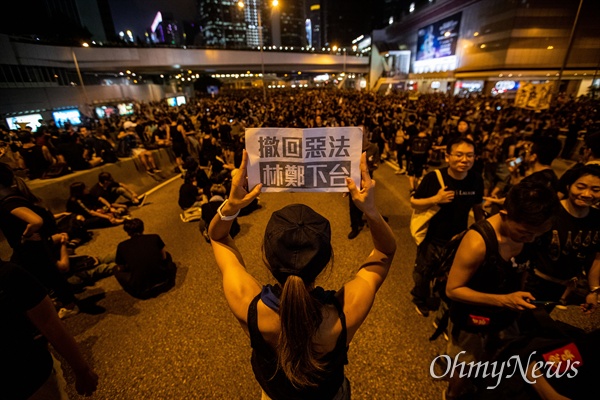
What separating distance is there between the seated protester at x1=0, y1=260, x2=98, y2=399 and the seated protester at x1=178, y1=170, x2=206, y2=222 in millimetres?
4944

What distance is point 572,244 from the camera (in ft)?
8.07

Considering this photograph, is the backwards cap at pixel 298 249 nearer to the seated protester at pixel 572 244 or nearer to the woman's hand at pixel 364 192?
the woman's hand at pixel 364 192

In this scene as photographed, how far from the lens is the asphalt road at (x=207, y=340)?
9.42 feet

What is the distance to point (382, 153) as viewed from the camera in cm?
1266

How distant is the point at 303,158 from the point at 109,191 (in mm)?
7396

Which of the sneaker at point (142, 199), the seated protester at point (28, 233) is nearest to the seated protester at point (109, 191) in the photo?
the sneaker at point (142, 199)

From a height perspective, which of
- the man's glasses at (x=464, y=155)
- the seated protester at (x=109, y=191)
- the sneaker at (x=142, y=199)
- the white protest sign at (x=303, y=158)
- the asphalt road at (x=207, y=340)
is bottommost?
the asphalt road at (x=207, y=340)

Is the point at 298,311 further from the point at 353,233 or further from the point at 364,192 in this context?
the point at 353,233

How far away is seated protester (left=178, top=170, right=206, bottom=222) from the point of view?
21.8 ft

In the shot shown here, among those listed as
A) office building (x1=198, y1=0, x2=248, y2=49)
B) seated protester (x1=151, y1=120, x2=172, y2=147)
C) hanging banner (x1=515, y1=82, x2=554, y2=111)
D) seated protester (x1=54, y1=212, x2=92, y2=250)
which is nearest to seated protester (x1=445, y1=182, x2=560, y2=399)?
seated protester (x1=54, y1=212, x2=92, y2=250)

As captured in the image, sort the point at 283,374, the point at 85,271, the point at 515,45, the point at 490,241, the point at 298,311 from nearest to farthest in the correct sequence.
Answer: the point at 298,311, the point at 283,374, the point at 490,241, the point at 85,271, the point at 515,45

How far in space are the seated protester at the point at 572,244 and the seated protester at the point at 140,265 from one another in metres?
4.61

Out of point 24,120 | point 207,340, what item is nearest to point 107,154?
point 207,340

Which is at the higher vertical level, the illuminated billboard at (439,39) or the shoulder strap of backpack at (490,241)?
the illuminated billboard at (439,39)
